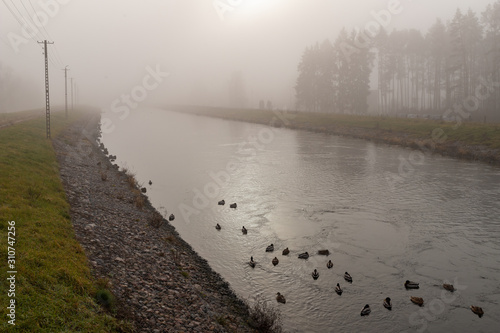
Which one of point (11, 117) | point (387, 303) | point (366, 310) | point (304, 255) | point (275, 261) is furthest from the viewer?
point (11, 117)

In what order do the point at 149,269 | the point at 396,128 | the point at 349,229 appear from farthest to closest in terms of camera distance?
the point at 396,128, the point at 349,229, the point at 149,269

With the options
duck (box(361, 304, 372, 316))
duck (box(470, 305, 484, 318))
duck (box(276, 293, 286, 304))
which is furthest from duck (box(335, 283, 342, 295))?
duck (box(470, 305, 484, 318))

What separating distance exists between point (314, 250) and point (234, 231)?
227 inches

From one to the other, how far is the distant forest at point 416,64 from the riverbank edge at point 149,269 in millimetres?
78052

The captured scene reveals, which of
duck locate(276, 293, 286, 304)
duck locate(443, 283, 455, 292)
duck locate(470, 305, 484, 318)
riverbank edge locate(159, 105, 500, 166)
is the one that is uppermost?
riverbank edge locate(159, 105, 500, 166)

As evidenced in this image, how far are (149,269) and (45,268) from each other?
4.74 m

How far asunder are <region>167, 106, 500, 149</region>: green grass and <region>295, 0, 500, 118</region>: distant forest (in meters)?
14.1

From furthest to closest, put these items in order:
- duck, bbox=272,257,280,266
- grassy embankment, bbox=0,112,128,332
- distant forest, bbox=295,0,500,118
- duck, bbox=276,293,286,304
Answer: distant forest, bbox=295,0,500,118 → duck, bbox=272,257,280,266 → duck, bbox=276,293,286,304 → grassy embankment, bbox=0,112,128,332

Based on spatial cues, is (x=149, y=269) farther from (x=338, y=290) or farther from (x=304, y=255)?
(x=338, y=290)

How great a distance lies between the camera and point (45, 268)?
11.9 m

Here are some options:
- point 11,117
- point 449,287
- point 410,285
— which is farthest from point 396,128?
point 11,117

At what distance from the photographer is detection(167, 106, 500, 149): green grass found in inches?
1933

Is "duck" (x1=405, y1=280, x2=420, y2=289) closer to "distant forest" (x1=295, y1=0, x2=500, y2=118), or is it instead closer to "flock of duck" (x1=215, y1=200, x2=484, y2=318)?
"flock of duck" (x1=215, y1=200, x2=484, y2=318)

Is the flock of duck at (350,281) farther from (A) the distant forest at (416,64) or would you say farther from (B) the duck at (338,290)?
(A) the distant forest at (416,64)
